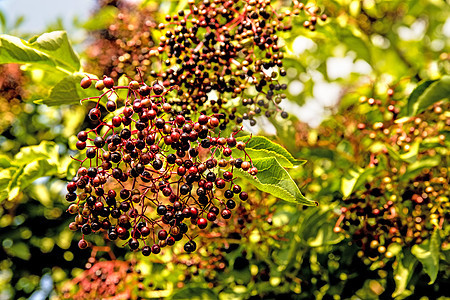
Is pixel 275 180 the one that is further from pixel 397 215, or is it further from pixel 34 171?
pixel 34 171

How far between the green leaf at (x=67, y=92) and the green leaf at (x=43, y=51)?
0.11 m

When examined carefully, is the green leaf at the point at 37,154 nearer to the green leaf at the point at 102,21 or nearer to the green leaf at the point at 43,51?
the green leaf at the point at 43,51

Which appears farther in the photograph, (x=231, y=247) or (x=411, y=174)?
(x=231, y=247)

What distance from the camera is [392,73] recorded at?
3.54m

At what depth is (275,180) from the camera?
1088 mm

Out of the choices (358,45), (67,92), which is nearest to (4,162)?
(67,92)

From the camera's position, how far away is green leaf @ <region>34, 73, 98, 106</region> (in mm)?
1440

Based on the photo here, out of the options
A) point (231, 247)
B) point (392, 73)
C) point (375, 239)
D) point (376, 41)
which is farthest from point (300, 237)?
point (376, 41)

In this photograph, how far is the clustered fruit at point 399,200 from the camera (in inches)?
66.0

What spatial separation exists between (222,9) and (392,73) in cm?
243

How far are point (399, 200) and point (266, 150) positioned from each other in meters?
0.90

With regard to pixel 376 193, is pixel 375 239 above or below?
below

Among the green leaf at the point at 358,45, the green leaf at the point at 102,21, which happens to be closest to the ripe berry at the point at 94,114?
the green leaf at the point at 358,45

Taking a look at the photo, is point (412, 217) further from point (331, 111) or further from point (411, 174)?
point (331, 111)
